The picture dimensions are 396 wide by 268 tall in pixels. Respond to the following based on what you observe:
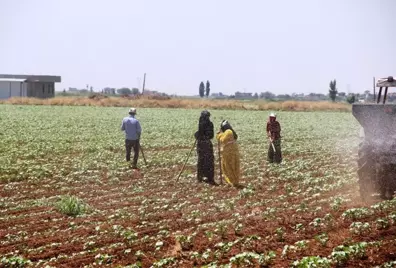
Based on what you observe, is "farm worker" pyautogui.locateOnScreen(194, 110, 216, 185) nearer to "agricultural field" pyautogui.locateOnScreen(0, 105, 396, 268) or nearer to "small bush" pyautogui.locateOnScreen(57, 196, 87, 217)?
"agricultural field" pyautogui.locateOnScreen(0, 105, 396, 268)

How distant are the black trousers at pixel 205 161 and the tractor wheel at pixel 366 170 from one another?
4467mm

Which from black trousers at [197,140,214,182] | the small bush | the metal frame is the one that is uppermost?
the metal frame

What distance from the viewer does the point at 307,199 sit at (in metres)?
11.9

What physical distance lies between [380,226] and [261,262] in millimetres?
2775

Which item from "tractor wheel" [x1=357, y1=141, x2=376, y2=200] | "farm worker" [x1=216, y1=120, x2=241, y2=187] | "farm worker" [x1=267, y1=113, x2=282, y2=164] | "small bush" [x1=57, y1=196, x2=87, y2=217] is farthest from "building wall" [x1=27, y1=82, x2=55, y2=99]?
"tractor wheel" [x1=357, y1=141, x2=376, y2=200]

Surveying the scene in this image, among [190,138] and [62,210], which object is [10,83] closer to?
[190,138]

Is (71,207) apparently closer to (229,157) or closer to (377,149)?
(229,157)

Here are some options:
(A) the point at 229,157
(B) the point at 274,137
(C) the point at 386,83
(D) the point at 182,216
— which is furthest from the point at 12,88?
(C) the point at 386,83

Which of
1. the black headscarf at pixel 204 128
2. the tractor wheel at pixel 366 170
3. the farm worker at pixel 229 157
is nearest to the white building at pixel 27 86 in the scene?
the black headscarf at pixel 204 128

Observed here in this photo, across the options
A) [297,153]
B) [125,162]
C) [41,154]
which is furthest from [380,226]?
[41,154]

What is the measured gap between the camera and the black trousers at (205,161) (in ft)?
47.6

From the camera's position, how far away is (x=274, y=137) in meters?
18.0

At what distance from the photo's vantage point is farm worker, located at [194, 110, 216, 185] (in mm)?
14508

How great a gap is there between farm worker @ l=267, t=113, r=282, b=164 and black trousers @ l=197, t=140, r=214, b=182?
3.84m
